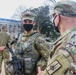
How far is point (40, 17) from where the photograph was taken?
800 inches

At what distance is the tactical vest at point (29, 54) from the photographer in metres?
4.45

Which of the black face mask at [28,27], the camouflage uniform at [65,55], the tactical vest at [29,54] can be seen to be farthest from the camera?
the black face mask at [28,27]

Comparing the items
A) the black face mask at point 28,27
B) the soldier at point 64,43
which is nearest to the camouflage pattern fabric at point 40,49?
the black face mask at point 28,27

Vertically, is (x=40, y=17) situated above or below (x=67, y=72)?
below

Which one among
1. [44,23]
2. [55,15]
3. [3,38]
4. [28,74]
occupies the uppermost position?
[55,15]

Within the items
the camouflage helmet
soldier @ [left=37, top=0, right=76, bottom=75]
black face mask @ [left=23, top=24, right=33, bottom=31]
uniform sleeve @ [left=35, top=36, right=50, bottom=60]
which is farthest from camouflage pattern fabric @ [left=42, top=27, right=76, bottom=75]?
black face mask @ [left=23, top=24, right=33, bottom=31]

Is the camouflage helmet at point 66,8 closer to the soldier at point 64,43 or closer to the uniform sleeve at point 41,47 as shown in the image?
the soldier at point 64,43

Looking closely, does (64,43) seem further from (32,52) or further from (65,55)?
(32,52)

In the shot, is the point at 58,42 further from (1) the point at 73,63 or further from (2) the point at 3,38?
(2) the point at 3,38

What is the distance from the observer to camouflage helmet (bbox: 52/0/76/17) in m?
2.36

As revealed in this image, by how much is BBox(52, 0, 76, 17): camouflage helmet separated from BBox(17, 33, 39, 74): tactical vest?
2058 mm

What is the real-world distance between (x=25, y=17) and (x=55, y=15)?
2485mm

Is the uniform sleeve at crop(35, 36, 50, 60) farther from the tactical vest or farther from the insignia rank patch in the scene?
the insignia rank patch

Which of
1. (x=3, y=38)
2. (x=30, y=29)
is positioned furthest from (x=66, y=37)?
(x=3, y=38)
